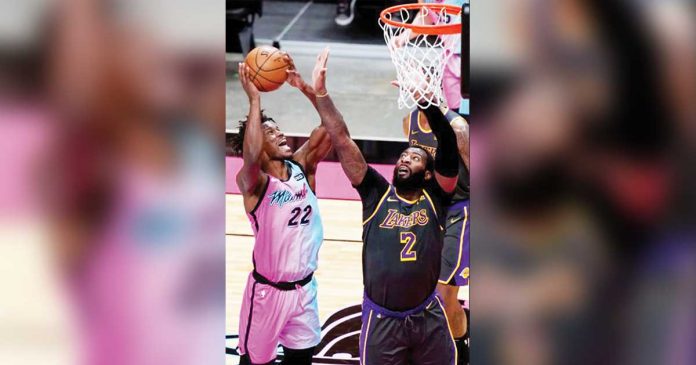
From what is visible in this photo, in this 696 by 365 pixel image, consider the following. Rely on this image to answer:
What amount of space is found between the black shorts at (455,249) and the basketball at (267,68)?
1434 millimetres

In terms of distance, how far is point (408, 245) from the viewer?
3.67m

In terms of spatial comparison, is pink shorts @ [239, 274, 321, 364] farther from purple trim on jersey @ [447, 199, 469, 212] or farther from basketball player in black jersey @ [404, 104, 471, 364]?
purple trim on jersey @ [447, 199, 469, 212]

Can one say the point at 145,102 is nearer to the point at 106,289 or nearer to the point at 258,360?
the point at 106,289

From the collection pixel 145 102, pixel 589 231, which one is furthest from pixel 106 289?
pixel 589 231

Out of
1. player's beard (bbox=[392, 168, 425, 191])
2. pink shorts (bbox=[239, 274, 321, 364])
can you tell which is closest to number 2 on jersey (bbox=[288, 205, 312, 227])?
pink shorts (bbox=[239, 274, 321, 364])

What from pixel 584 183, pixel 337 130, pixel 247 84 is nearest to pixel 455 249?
pixel 337 130

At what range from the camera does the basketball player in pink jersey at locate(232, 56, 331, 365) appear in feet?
13.0

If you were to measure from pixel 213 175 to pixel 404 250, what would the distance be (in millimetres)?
2693

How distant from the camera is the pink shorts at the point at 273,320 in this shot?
158 inches

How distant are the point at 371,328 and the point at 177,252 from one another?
278 centimetres

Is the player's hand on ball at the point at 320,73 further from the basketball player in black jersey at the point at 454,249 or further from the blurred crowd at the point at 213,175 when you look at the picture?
the blurred crowd at the point at 213,175

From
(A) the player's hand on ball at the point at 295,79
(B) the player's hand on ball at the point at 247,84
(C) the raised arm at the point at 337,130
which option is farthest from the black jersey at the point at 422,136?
(B) the player's hand on ball at the point at 247,84

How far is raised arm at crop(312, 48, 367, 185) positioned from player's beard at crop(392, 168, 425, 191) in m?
0.15

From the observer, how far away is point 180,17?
38.5 inches
